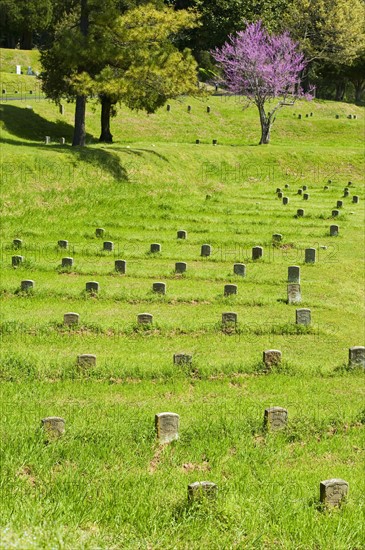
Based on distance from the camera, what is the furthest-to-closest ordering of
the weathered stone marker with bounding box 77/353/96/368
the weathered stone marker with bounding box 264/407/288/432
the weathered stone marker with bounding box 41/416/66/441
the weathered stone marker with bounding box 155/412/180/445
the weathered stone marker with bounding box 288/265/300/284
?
the weathered stone marker with bounding box 288/265/300/284
the weathered stone marker with bounding box 77/353/96/368
the weathered stone marker with bounding box 264/407/288/432
the weathered stone marker with bounding box 155/412/180/445
the weathered stone marker with bounding box 41/416/66/441

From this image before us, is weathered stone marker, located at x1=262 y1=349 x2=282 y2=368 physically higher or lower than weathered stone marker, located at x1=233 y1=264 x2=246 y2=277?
lower

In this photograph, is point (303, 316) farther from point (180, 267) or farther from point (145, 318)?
point (180, 267)

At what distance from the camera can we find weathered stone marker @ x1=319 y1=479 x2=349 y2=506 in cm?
986

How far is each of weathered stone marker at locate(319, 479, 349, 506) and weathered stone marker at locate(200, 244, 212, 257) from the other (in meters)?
17.8

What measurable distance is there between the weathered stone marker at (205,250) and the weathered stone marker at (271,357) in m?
11.5

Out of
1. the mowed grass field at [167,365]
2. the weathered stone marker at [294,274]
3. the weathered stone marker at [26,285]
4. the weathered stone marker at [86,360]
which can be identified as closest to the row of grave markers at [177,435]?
the mowed grass field at [167,365]

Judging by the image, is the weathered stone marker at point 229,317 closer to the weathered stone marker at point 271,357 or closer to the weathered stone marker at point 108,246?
the weathered stone marker at point 271,357

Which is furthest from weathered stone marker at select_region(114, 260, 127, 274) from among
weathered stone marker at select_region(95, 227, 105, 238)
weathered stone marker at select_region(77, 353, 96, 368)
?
weathered stone marker at select_region(77, 353, 96, 368)

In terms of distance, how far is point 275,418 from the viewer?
12805 millimetres

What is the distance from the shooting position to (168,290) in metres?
22.6

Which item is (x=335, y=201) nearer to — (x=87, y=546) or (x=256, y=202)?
(x=256, y=202)

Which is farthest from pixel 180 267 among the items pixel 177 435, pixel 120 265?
pixel 177 435

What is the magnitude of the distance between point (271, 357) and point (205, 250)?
11707mm

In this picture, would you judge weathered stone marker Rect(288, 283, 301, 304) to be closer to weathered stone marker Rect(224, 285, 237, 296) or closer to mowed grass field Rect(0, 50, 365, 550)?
mowed grass field Rect(0, 50, 365, 550)
